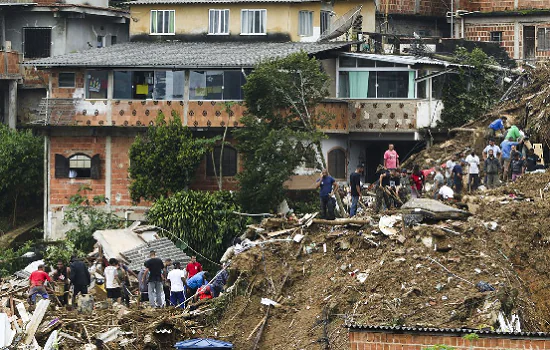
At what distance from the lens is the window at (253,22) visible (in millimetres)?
48344

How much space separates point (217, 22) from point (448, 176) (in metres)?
14.6

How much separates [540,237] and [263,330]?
5.92 metres

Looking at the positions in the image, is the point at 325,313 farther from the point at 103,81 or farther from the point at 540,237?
the point at 103,81

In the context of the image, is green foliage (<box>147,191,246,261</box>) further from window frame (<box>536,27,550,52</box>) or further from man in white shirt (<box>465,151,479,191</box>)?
window frame (<box>536,27,550,52</box>)

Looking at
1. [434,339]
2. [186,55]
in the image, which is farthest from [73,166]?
[434,339]

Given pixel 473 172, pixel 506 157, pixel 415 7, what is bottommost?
pixel 473 172

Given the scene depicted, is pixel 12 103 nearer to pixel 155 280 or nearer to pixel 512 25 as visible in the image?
pixel 512 25

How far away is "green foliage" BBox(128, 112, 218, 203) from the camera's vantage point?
43312mm

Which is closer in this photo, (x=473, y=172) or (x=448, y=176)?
(x=473, y=172)

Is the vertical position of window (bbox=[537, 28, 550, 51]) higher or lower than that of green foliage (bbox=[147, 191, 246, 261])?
higher

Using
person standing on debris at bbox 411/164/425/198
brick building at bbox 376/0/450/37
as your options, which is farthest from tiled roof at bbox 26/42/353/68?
person standing on debris at bbox 411/164/425/198

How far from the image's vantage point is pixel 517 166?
115ft

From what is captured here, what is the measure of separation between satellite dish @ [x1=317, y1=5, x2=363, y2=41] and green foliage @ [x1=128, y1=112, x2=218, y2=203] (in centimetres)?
622

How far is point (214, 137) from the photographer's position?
43.8 m
